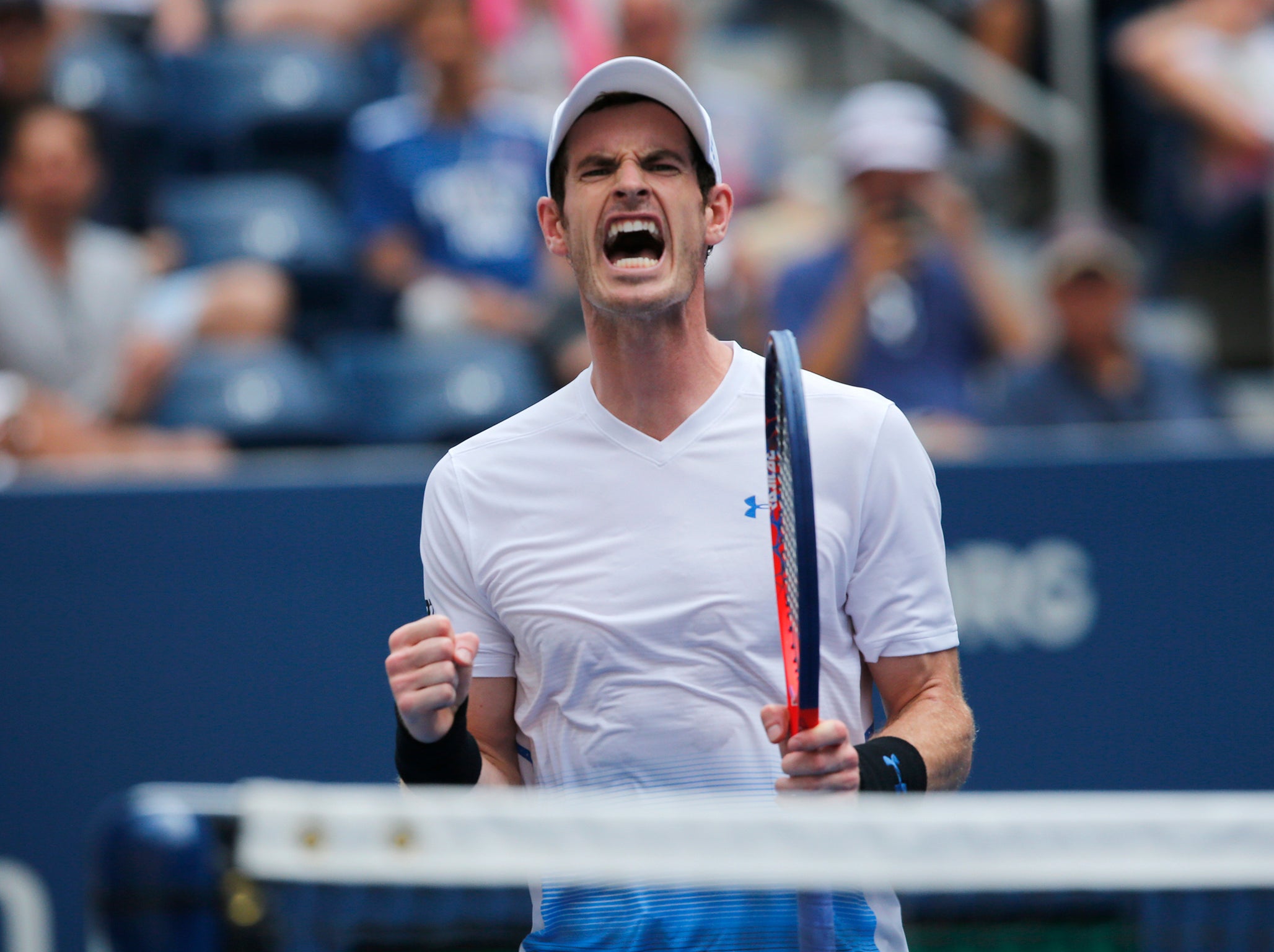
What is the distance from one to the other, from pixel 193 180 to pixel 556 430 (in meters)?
4.68

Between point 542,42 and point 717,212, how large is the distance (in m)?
4.44

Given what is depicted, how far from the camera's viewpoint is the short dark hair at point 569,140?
8.32 feet

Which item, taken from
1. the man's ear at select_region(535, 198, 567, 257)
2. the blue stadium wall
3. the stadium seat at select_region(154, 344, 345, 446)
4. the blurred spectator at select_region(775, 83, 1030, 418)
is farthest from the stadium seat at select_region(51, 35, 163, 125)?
the man's ear at select_region(535, 198, 567, 257)

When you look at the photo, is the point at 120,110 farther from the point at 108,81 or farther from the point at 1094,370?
the point at 1094,370

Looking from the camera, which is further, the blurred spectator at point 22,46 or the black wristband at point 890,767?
the blurred spectator at point 22,46

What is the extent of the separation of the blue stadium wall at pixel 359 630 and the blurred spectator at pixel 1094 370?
2.49ft

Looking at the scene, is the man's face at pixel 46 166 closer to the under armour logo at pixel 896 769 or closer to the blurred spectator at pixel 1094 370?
the blurred spectator at pixel 1094 370

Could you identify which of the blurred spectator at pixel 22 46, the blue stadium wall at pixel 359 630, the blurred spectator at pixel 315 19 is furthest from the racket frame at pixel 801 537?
the blurred spectator at pixel 315 19

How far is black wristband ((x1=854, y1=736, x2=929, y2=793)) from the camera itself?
2195 mm

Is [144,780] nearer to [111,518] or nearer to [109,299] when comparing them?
[111,518]


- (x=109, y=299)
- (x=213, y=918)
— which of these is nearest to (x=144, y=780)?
(x=109, y=299)

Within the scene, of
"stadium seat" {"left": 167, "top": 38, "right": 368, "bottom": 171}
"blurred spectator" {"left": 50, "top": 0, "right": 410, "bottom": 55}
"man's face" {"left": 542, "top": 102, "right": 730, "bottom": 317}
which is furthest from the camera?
"blurred spectator" {"left": 50, "top": 0, "right": 410, "bottom": 55}

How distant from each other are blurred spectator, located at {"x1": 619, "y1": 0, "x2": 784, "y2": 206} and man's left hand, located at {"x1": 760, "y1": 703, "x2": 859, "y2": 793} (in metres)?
4.12

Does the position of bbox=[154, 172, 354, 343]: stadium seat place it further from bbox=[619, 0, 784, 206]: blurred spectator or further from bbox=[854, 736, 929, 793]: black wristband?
bbox=[854, 736, 929, 793]: black wristband
